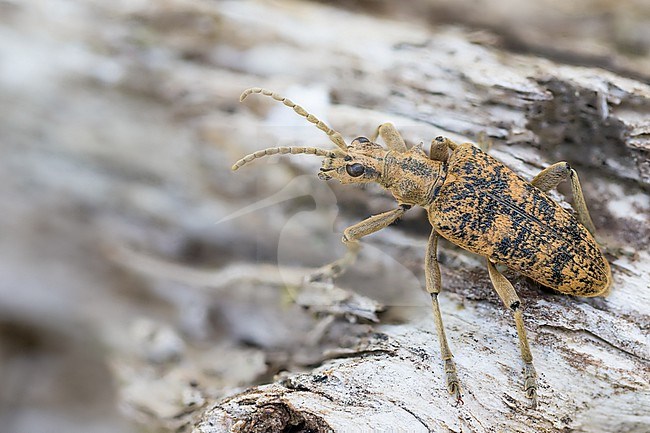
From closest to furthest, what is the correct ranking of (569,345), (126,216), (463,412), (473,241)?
1. (463,412)
2. (569,345)
3. (473,241)
4. (126,216)

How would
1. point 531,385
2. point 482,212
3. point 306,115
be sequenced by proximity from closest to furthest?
point 531,385 < point 482,212 < point 306,115

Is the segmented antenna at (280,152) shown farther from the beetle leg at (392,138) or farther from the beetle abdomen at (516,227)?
the beetle abdomen at (516,227)

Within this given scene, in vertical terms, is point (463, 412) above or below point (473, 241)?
below

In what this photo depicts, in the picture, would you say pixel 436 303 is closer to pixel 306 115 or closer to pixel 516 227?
pixel 516 227

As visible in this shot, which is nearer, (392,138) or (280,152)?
(280,152)

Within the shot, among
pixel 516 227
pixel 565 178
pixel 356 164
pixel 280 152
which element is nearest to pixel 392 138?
pixel 356 164

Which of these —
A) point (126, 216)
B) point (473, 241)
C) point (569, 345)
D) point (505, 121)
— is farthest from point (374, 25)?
point (569, 345)

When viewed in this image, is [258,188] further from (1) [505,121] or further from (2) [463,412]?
(2) [463,412]

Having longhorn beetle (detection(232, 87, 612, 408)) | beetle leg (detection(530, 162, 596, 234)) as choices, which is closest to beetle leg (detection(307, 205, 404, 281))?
longhorn beetle (detection(232, 87, 612, 408))
